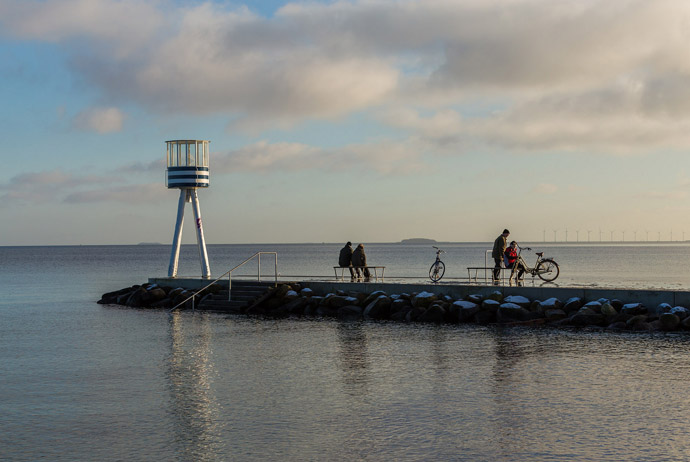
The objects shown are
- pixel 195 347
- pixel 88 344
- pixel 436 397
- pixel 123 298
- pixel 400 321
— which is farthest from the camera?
pixel 123 298

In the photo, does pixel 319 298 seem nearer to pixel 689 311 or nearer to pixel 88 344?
pixel 88 344

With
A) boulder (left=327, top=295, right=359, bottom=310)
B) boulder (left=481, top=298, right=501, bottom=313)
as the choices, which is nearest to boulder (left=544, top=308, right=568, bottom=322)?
boulder (left=481, top=298, right=501, bottom=313)

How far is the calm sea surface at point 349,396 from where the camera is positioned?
37.2 feet

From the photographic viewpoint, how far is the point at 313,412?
13.6 meters

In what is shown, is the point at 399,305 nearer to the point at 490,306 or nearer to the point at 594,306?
the point at 490,306

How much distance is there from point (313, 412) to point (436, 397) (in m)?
2.69

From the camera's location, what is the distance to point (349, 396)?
15.0 metres

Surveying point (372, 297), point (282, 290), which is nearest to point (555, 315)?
point (372, 297)

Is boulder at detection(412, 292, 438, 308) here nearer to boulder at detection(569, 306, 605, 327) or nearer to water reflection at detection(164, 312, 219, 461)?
boulder at detection(569, 306, 605, 327)

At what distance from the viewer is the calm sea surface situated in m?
11.4

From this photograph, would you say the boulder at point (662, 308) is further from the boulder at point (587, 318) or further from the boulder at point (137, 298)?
the boulder at point (137, 298)

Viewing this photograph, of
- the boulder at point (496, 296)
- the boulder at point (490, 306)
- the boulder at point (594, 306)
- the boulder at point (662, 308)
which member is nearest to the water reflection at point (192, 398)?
the boulder at point (490, 306)

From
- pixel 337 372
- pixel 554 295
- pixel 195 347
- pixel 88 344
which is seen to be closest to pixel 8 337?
pixel 88 344

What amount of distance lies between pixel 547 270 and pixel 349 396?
780 inches
